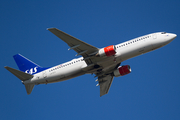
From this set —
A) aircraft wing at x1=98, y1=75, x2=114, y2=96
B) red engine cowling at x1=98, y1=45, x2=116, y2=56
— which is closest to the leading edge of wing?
red engine cowling at x1=98, y1=45, x2=116, y2=56

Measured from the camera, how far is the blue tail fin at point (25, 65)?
1859 inches

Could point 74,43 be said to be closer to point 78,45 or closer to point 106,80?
point 78,45

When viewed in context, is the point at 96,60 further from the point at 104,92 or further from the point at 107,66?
the point at 104,92

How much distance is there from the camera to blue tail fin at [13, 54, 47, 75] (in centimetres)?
4723

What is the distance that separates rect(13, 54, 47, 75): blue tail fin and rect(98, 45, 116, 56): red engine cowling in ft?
46.3

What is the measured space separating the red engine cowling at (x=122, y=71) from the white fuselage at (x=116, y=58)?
422 centimetres

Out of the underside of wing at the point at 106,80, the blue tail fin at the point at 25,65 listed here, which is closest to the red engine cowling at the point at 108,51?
the underside of wing at the point at 106,80

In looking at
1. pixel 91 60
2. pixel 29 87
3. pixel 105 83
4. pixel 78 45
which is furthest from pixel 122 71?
pixel 29 87

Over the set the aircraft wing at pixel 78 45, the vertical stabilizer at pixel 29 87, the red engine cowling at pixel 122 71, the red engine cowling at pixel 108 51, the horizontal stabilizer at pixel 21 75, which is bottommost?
the vertical stabilizer at pixel 29 87

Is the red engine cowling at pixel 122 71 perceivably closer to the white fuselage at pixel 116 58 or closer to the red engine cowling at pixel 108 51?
the white fuselage at pixel 116 58

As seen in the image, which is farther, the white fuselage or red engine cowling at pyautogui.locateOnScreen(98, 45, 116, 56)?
the white fuselage

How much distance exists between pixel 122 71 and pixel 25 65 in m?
20.3

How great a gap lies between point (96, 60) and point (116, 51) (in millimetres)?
3992

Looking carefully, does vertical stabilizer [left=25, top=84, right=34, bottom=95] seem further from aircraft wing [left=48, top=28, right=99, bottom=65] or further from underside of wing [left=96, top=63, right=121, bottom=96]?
underside of wing [left=96, top=63, right=121, bottom=96]
